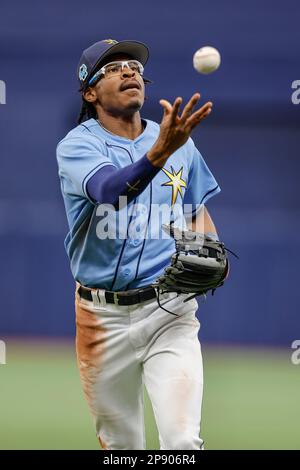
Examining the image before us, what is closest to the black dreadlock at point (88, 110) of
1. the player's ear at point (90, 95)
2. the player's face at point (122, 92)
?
the player's ear at point (90, 95)

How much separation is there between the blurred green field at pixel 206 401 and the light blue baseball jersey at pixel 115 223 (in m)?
1.77

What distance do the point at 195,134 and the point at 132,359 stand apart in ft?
25.6

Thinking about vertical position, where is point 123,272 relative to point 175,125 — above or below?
below

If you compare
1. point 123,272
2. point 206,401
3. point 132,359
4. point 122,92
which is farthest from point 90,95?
point 206,401

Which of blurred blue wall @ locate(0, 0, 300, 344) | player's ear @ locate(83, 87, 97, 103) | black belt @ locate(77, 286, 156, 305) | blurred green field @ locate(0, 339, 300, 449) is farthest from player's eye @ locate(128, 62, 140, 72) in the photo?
blurred blue wall @ locate(0, 0, 300, 344)

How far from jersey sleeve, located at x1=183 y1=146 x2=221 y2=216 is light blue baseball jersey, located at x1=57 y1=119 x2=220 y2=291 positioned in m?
0.24

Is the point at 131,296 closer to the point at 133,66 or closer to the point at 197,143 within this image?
the point at 133,66

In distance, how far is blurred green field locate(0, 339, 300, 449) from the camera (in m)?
6.07

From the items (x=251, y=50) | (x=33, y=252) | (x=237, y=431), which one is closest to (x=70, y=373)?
(x=33, y=252)

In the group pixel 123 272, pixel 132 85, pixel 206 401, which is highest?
pixel 132 85

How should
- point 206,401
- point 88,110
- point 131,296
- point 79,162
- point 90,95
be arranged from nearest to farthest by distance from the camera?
point 79,162 → point 131,296 → point 90,95 → point 88,110 → point 206,401

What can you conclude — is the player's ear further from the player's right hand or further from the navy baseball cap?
the player's right hand

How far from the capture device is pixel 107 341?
432cm

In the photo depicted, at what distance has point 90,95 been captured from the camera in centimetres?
468
